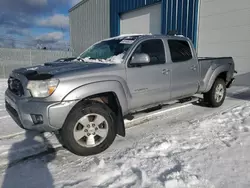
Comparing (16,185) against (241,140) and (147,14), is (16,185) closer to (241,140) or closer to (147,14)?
(241,140)

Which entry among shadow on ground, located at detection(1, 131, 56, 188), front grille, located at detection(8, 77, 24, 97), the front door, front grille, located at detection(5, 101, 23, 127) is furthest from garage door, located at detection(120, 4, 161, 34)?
shadow on ground, located at detection(1, 131, 56, 188)

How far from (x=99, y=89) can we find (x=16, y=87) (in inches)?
51.6

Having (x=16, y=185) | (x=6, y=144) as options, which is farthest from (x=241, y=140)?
(x=6, y=144)

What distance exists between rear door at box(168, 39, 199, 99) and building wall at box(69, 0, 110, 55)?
40.6 ft

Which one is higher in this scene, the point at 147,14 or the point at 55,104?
the point at 147,14

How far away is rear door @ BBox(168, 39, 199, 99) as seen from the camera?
173 inches

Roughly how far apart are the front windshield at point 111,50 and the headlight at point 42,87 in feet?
3.89

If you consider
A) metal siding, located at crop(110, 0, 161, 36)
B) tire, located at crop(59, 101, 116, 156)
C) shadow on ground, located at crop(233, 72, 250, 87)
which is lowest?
tire, located at crop(59, 101, 116, 156)

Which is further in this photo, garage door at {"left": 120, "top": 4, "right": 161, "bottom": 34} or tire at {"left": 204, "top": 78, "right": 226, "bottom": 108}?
garage door at {"left": 120, "top": 4, "right": 161, "bottom": 34}

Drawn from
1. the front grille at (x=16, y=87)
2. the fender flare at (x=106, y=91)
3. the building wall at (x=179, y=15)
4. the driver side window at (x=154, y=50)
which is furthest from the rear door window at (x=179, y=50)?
the building wall at (x=179, y=15)

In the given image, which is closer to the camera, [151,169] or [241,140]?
[151,169]

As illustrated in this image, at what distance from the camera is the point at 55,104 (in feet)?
9.29

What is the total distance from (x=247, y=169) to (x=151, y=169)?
119 cm

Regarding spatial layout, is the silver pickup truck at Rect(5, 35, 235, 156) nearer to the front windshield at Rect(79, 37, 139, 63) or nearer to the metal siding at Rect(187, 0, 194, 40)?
the front windshield at Rect(79, 37, 139, 63)
